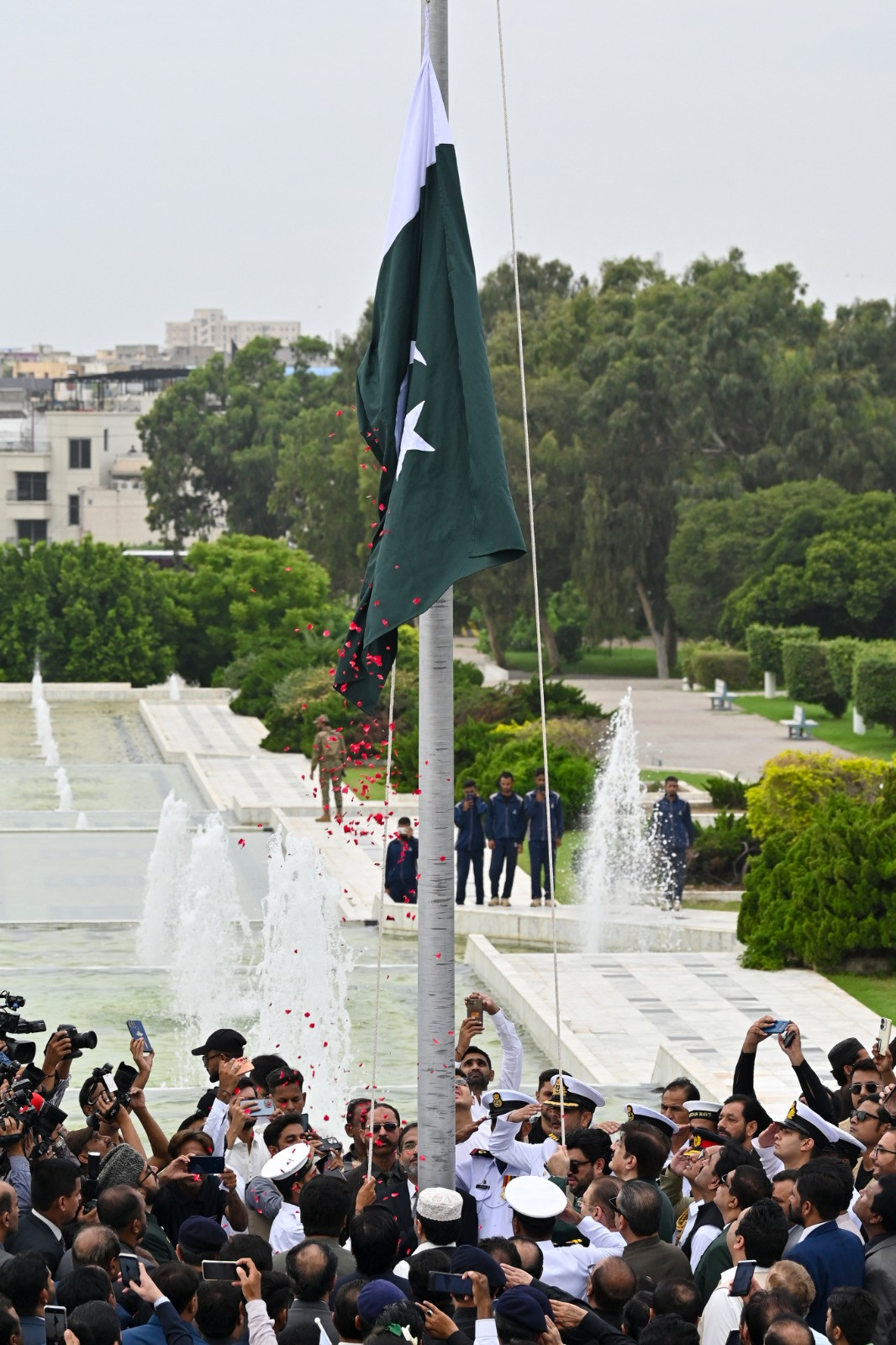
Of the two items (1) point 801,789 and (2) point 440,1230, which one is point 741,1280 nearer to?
(2) point 440,1230

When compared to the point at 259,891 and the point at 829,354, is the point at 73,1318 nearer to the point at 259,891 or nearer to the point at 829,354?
the point at 259,891

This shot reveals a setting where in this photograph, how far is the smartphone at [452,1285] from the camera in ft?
16.6

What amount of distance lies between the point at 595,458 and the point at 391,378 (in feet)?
140

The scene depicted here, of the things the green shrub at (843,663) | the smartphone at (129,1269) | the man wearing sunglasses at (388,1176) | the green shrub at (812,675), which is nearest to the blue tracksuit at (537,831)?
the man wearing sunglasses at (388,1176)

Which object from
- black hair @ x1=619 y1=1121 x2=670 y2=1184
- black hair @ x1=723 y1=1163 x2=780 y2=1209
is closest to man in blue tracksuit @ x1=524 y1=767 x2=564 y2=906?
black hair @ x1=619 y1=1121 x2=670 y2=1184

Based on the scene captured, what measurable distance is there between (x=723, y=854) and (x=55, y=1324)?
14057 millimetres

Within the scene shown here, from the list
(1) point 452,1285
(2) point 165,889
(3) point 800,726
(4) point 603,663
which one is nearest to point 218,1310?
(1) point 452,1285

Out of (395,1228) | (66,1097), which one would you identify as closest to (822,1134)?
(395,1228)

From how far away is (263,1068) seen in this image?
7719mm

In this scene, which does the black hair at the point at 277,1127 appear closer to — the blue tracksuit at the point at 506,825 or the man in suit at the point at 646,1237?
the man in suit at the point at 646,1237

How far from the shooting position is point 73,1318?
4953 mm

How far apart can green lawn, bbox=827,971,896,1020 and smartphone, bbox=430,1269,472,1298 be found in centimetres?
849

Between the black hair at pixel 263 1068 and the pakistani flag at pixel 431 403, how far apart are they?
1.99 m

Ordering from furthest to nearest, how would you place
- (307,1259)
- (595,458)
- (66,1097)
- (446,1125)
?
(595,458) → (66,1097) → (446,1125) → (307,1259)
